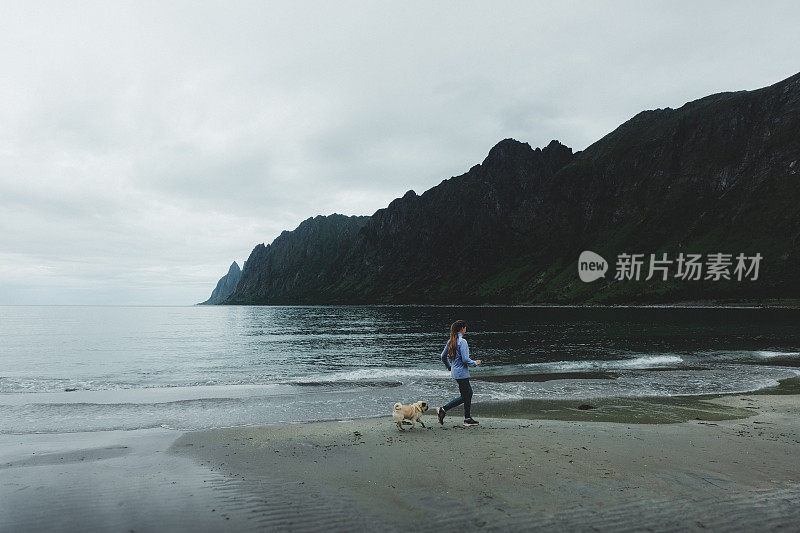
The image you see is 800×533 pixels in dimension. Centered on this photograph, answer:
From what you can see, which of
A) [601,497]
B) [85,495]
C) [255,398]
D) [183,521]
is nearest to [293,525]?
[183,521]

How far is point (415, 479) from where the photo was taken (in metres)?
9.80

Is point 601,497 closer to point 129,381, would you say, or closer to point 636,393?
point 636,393

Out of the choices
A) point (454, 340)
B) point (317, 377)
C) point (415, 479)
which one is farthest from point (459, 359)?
point (317, 377)

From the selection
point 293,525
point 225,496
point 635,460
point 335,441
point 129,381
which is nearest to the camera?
point 293,525

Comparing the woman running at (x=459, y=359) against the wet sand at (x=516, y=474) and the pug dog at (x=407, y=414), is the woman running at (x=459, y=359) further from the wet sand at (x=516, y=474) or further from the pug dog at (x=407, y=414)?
the wet sand at (x=516, y=474)

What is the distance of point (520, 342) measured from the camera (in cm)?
5434

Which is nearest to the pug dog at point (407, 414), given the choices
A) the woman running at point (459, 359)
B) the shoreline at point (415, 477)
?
the shoreline at point (415, 477)

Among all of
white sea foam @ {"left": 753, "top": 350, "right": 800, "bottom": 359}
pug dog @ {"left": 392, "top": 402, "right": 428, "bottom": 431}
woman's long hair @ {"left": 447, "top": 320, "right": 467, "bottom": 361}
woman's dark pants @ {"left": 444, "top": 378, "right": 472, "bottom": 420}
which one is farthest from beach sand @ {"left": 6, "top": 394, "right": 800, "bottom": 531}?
white sea foam @ {"left": 753, "top": 350, "right": 800, "bottom": 359}

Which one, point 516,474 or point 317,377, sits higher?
point 516,474

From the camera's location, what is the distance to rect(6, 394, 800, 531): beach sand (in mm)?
7742

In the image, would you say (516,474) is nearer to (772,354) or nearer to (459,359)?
(459,359)

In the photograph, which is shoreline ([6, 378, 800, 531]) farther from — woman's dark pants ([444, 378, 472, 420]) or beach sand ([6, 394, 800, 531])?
woman's dark pants ([444, 378, 472, 420])

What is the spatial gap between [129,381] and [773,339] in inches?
2787

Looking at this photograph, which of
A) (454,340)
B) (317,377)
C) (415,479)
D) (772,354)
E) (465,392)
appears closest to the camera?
(415,479)
